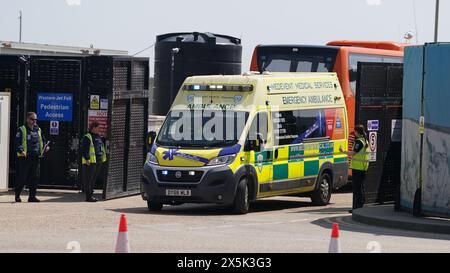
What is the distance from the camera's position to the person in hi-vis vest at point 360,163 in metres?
22.9

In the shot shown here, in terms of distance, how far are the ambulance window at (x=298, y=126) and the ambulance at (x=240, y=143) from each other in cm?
2

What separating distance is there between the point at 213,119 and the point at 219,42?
18.1 m

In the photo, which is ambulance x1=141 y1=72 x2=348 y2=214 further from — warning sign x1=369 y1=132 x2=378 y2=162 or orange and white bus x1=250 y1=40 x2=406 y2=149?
orange and white bus x1=250 y1=40 x2=406 y2=149

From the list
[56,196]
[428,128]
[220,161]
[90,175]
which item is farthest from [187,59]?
[428,128]

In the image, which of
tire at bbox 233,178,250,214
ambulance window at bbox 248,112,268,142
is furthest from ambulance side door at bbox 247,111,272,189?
tire at bbox 233,178,250,214

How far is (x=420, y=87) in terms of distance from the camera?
20.2 meters

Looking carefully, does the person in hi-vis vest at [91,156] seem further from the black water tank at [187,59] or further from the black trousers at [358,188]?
the black water tank at [187,59]

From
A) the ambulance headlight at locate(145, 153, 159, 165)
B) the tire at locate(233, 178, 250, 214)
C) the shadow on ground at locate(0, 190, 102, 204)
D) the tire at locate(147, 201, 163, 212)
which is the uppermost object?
the ambulance headlight at locate(145, 153, 159, 165)

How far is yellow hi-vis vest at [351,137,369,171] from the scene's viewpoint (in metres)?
22.9

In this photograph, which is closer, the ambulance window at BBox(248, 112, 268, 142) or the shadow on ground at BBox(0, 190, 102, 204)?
the ambulance window at BBox(248, 112, 268, 142)

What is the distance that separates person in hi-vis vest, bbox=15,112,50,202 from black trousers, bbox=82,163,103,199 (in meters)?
1.13

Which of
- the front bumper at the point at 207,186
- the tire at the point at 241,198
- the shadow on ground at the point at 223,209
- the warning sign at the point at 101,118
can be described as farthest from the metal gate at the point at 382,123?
the warning sign at the point at 101,118
